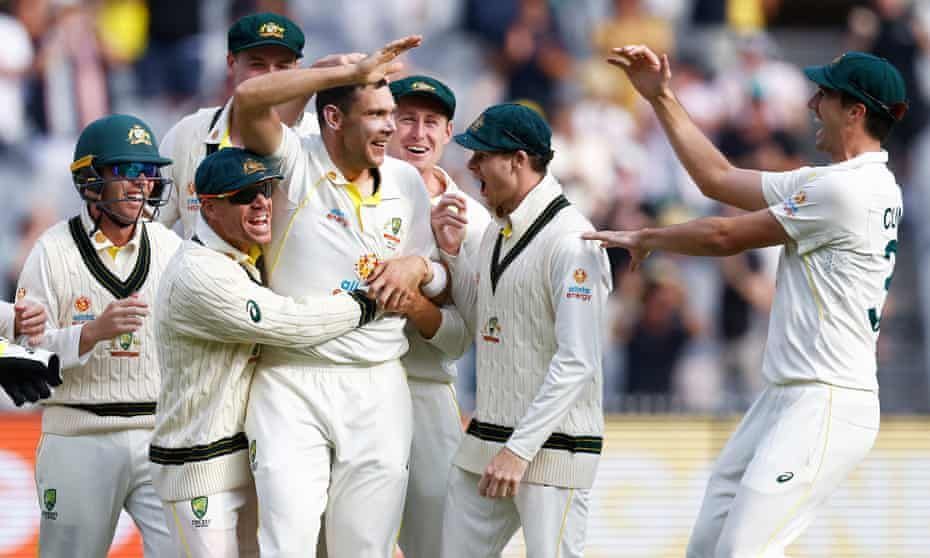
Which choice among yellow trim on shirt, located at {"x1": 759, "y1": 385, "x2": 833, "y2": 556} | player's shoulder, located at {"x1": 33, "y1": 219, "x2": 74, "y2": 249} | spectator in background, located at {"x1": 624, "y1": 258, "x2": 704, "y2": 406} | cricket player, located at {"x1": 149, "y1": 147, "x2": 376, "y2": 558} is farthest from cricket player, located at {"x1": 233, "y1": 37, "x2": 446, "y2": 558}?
spectator in background, located at {"x1": 624, "y1": 258, "x2": 704, "y2": 406}

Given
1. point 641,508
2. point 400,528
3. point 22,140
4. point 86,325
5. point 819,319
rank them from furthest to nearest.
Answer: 1. point 22,140
2. point 641,508
3. point 400,528
4. point 86,325
5. point 819,319

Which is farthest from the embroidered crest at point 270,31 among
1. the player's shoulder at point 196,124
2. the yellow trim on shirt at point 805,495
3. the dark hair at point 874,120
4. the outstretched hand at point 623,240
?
the yellow trim on shirt at point 805,495

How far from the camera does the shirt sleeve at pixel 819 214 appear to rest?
5551 millimetres

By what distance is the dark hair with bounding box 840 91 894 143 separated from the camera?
570 centimetres

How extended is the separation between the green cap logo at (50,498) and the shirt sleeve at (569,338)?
2.09 m

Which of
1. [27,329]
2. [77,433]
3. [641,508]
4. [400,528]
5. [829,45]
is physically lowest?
[641,508]

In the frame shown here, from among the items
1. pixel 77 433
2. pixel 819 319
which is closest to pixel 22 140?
pixel 77 433

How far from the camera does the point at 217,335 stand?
5.41 metres

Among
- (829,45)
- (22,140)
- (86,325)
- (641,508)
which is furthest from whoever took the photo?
(829,45)

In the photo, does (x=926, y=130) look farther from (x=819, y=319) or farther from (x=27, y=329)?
(x=27, y=329)

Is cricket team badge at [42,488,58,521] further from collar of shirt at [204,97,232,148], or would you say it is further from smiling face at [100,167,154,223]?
collar of shirt at [204,97,232,148]

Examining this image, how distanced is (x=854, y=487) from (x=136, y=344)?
5092 millimetres

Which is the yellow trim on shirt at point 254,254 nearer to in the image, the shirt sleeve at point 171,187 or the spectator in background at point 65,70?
the shirt sleeve at point 171,187

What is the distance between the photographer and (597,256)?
569 cm
